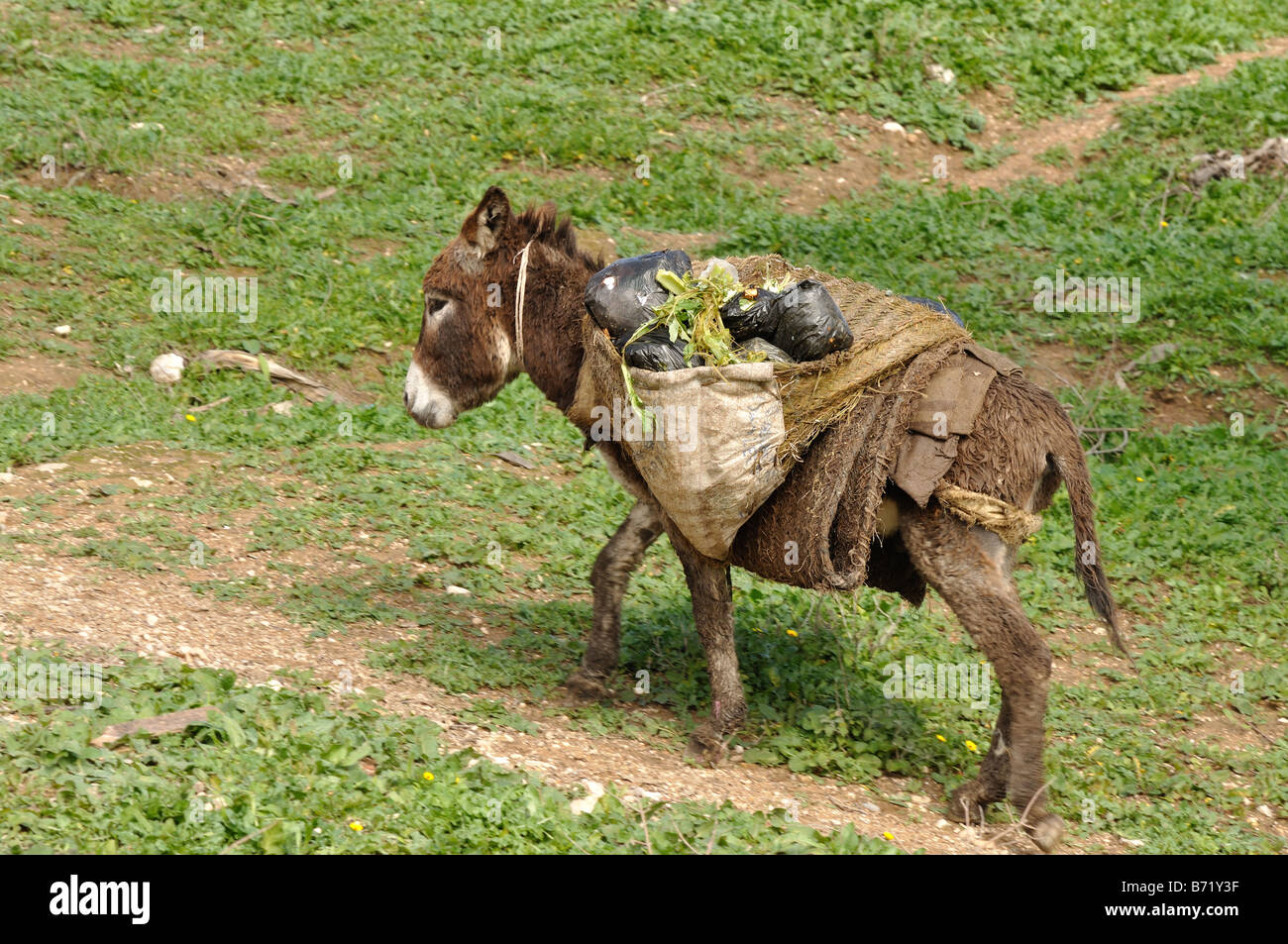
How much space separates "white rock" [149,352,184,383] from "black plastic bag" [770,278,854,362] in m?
5.37

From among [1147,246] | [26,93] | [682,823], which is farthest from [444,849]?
[26,93]

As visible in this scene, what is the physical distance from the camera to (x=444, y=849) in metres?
4.07

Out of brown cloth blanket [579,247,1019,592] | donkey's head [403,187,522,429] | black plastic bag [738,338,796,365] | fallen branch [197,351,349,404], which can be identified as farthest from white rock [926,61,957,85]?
black plastic bag [738,338,796,365]

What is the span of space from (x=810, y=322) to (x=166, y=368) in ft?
18.3

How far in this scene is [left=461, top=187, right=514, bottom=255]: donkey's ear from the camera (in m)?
5.86

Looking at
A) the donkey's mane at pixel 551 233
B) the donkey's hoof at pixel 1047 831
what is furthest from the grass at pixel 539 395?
the donkey's mane at pixel 551 233

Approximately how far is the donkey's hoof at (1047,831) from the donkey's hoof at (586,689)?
6.89 ft

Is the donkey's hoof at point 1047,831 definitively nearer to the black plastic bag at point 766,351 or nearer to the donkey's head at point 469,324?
the black plastic bag at point 766,351

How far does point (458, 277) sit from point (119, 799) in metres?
2.97

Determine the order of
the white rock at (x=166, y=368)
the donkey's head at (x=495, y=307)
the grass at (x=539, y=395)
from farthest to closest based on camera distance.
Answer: the white rock at (x=166, y=368) → the donkey's head at (x=495, y=307) → the grass at (x=539, y=395)

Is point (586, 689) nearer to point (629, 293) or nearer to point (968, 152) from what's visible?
point (629, 293)

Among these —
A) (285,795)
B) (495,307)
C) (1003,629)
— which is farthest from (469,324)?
(1003,629)

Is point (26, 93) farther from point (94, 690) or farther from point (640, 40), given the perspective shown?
point (94, 690)

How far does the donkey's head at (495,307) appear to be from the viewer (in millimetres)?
5906
